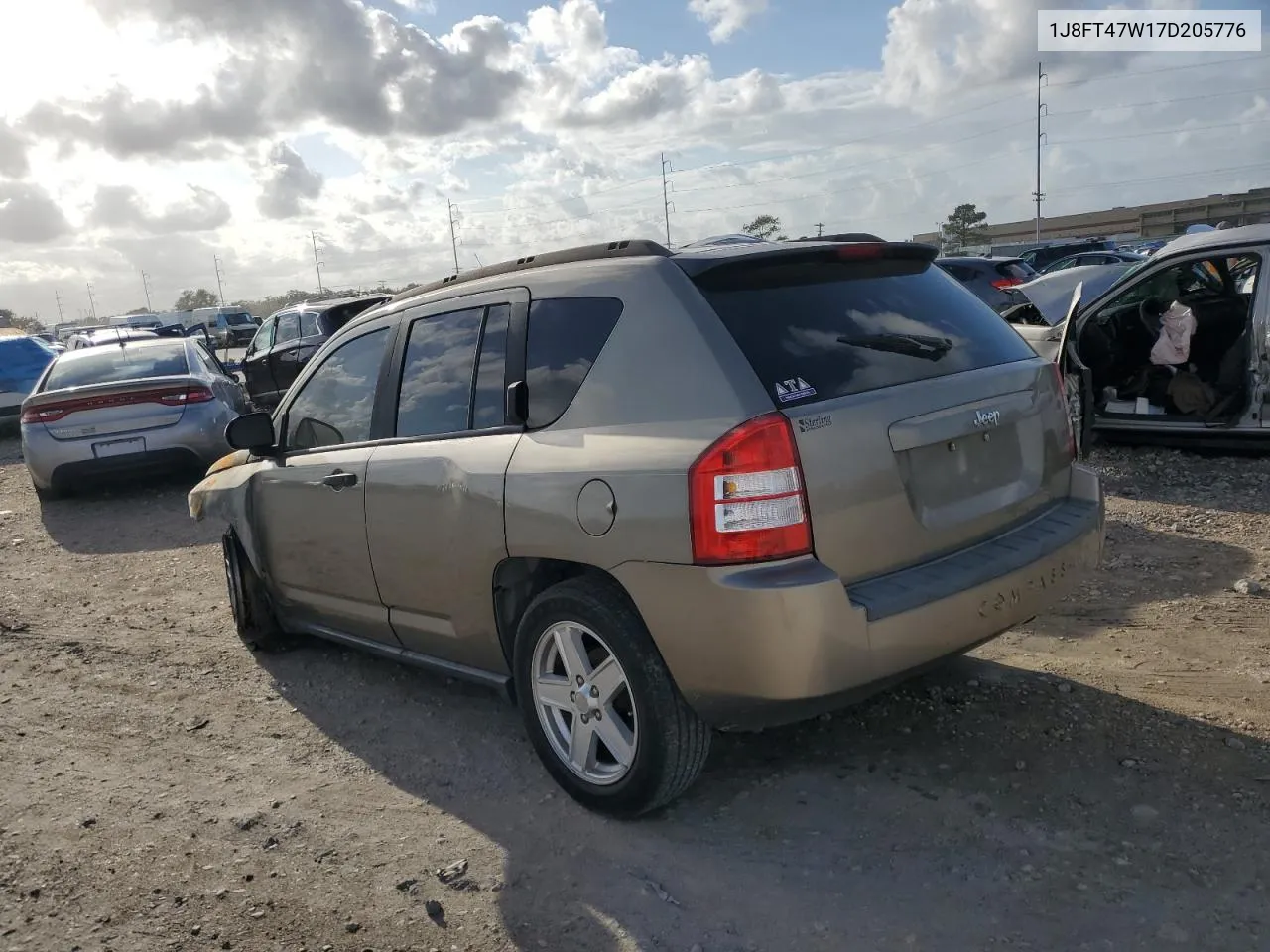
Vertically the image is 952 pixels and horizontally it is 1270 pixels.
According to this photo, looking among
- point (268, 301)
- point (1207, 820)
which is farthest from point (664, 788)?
point (268, 301)

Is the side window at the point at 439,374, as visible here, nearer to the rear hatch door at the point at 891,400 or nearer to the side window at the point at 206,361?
the rear hatch door at the point at 891,400

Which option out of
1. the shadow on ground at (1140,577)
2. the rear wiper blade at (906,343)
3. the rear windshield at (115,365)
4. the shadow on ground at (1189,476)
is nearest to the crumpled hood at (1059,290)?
the shadow on ground at (1189,476)

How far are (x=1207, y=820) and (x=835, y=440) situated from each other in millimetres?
1645

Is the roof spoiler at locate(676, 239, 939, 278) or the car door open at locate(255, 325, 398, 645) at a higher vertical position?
the roof spoiler at locate(676, 239, 939, 278)

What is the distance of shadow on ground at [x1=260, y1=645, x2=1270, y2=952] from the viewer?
283 cm

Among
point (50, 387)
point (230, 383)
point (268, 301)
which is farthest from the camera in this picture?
point (268, 301)

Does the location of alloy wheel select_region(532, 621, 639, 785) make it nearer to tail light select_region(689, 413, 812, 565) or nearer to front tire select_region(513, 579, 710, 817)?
front tire select_region(513, 579, 710, 817)

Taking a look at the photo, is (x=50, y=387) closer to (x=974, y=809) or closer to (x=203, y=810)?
(x=203, y=810)

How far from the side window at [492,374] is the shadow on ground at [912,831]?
4.41 feet

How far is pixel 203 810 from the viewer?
12.7 feet

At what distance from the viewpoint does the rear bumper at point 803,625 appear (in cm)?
294

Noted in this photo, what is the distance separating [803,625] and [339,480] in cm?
234

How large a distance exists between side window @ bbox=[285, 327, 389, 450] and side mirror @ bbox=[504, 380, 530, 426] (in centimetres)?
105

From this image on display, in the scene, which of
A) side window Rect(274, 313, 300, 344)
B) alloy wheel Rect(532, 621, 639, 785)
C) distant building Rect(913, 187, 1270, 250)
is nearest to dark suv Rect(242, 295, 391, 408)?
side window Rect(274, 313, 300, 344)
